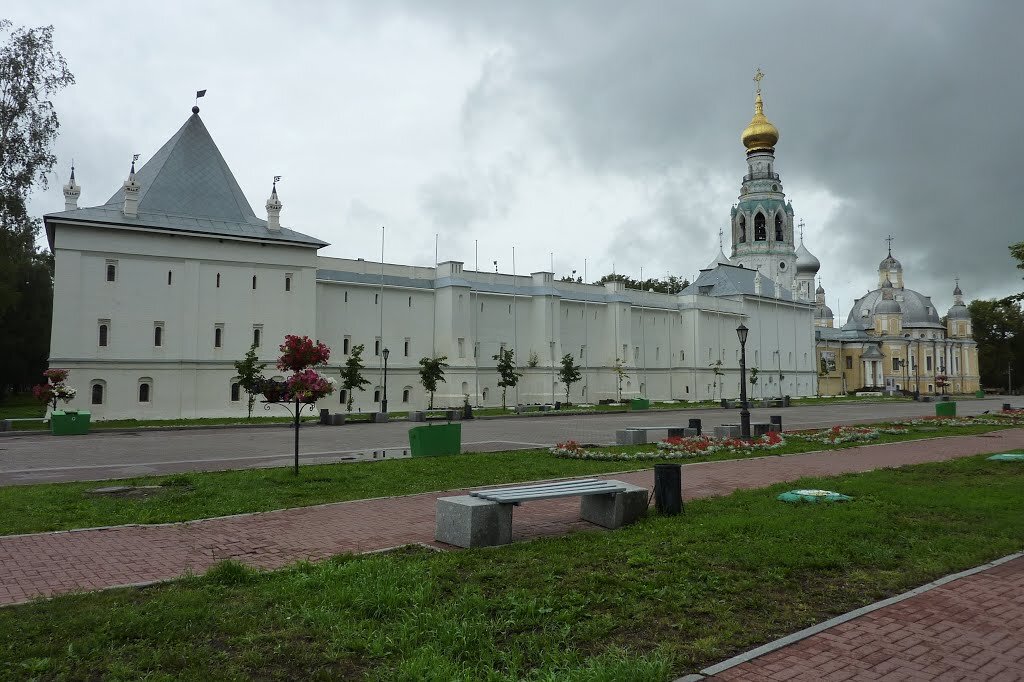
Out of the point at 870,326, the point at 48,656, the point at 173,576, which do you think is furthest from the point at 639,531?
the point at 870,326

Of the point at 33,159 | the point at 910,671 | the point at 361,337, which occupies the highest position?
the point at 33,159

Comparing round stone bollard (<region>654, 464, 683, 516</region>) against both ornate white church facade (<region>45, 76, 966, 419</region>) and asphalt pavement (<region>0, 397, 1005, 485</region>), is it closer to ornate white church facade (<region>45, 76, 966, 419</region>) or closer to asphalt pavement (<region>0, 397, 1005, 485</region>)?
asphalt pavement (<region>0, 397, 1005, 485</region>)

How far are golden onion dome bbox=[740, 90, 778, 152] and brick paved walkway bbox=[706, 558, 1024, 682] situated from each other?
9228cm

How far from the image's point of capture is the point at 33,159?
34.3 m

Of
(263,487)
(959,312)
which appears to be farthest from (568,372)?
(959,312)

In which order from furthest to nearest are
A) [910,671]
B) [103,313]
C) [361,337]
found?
[361,337]
[103,313]
[910,671]

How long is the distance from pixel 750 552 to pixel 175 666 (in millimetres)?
5831

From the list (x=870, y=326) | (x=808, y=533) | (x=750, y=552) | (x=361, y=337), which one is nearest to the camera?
(x=750, y=552)

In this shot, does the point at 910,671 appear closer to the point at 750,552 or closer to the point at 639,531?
the point at 750,552

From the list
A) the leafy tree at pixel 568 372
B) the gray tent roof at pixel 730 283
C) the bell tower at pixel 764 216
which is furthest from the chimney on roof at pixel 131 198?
the bell tower at pixel 764 216

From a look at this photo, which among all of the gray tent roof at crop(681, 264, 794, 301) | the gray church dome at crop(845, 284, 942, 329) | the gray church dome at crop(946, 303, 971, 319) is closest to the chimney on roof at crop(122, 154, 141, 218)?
the gray tent roof at crop(681, 264, 794, 301)

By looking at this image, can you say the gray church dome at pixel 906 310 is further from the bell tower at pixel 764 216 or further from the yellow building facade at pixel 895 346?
the bell tower at pixel 764 216

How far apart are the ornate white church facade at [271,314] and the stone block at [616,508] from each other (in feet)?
123

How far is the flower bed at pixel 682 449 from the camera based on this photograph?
58.8 ft
